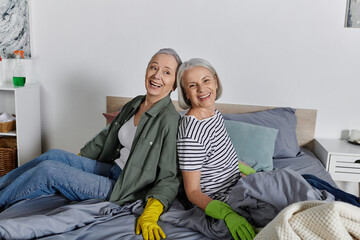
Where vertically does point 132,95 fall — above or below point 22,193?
above

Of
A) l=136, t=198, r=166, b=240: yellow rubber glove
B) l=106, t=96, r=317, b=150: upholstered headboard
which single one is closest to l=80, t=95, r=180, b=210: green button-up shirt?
l=136, t=198, r=166, b=240: yellow rubber glove

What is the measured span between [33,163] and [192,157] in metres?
0.86

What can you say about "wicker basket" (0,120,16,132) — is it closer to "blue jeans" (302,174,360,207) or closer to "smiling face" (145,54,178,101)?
"smiling face" (145,54,178,101)

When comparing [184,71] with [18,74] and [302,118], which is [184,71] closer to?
[302,118]

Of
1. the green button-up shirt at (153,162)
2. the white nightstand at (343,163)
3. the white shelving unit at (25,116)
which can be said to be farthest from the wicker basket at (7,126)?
the white nightstand at (343,163)

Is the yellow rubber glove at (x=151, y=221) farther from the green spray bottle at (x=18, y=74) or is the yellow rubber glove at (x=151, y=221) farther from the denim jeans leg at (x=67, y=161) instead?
the green spray bottle at (x=18, y=74)

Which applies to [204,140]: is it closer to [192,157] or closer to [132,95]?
[192,157]

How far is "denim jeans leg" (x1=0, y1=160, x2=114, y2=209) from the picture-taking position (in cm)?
147

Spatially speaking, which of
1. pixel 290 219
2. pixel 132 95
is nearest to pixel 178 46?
pixel 132 95

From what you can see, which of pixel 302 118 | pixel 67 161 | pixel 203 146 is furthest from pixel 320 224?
pixel 302 118

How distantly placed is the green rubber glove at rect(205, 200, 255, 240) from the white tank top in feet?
1.86

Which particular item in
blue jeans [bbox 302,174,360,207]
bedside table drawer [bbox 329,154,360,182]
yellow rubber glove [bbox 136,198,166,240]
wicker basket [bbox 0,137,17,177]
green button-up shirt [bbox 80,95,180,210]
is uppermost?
green button-up shirt [bbox 80,95,180,210]

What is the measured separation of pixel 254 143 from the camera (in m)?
2.17

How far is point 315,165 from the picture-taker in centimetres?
220
